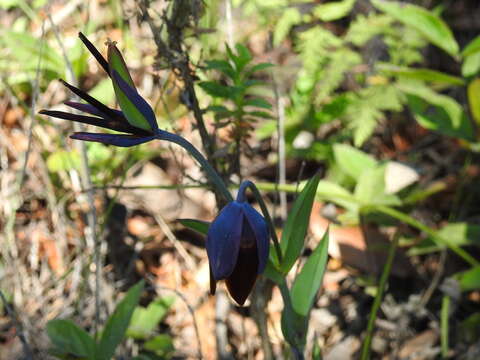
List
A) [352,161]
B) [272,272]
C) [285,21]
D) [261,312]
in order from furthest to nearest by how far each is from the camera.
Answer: [285,21]
[352,161]
[261,312]
[272,272]

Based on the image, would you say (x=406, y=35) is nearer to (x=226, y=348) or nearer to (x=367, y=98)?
(x=367, y=98)

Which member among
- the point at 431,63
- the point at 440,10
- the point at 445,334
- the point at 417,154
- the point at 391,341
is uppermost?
the point at 440,10

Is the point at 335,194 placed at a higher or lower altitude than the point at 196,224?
lower

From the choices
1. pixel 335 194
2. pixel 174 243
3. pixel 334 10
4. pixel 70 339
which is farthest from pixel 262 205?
pixel 334 10

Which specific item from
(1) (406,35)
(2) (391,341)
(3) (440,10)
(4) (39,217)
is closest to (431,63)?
(3) (440,10)

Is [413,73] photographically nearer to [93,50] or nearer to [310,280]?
[310,280]

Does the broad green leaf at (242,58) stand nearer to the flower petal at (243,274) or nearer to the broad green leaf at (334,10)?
the flower petal at (243,274)

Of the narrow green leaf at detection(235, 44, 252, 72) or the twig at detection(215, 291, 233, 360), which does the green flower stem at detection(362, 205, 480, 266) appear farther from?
the narrow green leaf at detection(235, 44, 252, 72)
